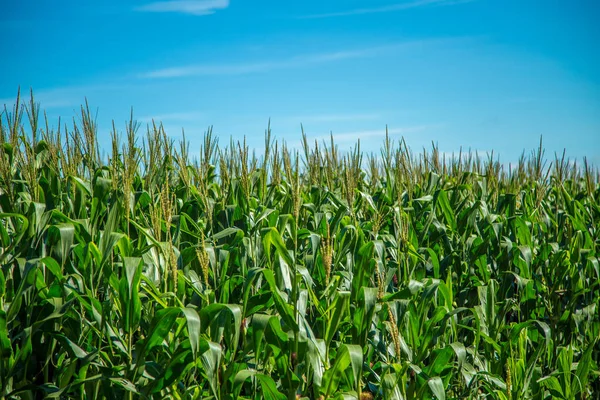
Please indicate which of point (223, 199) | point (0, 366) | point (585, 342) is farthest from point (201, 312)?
point (585, 342)

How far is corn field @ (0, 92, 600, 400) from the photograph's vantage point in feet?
11.0

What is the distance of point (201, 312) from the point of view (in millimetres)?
3270

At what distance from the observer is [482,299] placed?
4.87 m

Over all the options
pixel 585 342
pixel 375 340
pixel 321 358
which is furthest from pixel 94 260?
pixel 585 342

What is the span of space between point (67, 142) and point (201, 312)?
2654mm

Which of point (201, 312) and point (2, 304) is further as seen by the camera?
point (2, 304)

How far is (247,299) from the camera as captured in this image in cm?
354

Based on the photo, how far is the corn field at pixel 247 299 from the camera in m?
3.34

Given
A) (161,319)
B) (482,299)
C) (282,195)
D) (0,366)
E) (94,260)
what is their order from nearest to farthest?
(161,319) < (0,366) < (94,260) < (482,299) < (282,195)

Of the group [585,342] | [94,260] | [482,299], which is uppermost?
[94,260]

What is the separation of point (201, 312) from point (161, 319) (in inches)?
9.4

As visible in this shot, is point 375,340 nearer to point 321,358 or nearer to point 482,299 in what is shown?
point 321,358

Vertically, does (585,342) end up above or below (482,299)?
below

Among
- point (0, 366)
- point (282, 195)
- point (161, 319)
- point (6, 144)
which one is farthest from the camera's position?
point (282, 195)
